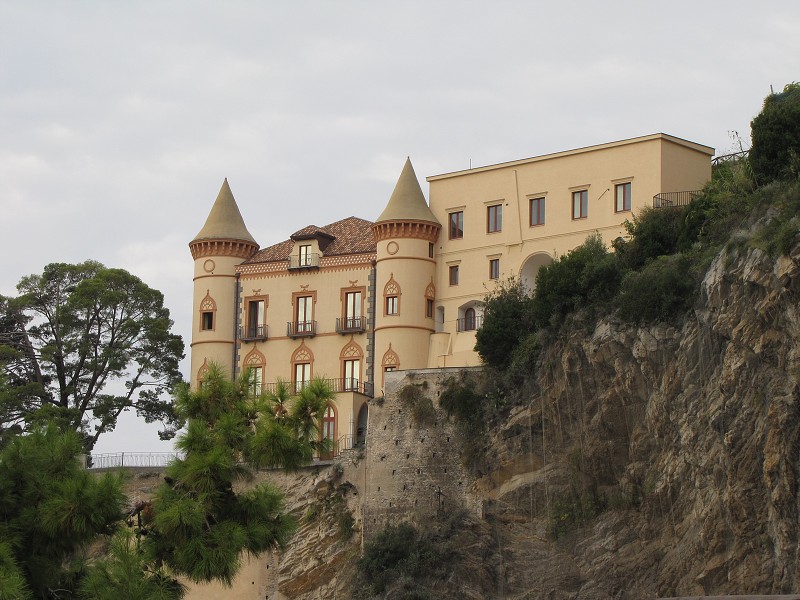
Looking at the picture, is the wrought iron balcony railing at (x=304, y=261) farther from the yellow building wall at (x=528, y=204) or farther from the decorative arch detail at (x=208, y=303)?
the yellow building wall at (x=528, y=204)

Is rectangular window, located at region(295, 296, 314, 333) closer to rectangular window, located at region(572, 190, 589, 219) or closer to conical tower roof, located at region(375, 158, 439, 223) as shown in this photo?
conical tower roof, located at region(375, 158, 439, 223)

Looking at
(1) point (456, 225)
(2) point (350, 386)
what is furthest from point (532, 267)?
(2) point (350, 386)

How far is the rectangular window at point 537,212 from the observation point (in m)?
64.0

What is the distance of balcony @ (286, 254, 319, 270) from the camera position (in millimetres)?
68875

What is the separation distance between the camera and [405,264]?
65.9 m

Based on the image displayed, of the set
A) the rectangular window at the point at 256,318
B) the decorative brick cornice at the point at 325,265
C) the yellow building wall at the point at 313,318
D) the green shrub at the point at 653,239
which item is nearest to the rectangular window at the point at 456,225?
the decorative brick cornice at the point at 325,265

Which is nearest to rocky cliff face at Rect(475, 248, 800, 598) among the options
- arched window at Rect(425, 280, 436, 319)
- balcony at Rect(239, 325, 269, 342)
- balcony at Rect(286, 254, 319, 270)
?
arched window at Rect(425, 280, 436, 319)

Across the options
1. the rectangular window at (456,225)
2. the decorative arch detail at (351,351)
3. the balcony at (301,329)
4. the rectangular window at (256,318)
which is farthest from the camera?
the rectangular window at (256,318)

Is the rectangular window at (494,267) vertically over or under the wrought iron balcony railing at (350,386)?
over

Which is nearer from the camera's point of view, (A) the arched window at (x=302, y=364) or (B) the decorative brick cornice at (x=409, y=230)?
(B) the decorative brick cornice at (x=409, y=230)

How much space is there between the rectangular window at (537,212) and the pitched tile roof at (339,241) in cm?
755

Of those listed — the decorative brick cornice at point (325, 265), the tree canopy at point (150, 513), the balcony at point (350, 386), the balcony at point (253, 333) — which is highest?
the decorative brick cornice at point (325, 265)

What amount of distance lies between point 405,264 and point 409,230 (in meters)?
1.43

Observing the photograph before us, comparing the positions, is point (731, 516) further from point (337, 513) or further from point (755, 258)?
point (337, 513)
